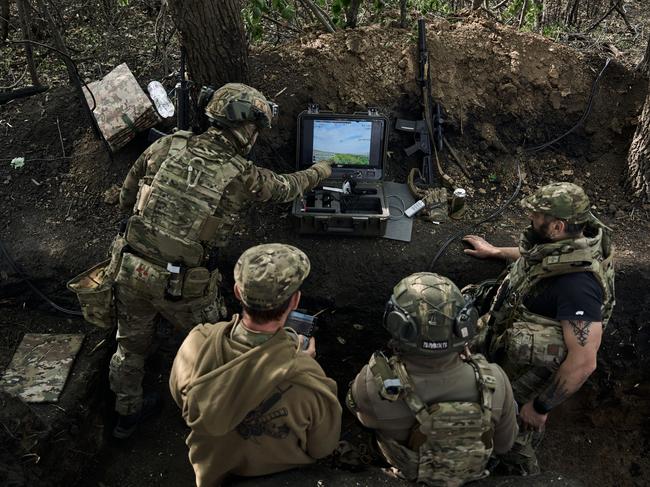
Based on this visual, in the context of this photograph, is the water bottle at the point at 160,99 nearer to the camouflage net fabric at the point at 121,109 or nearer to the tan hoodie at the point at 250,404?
the camouflage net fabric at the point at 121,109

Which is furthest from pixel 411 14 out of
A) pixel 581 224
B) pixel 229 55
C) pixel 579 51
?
pixel 581 224

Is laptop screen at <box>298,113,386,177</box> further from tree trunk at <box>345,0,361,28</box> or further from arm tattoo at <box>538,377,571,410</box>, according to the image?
arm tattoo at <box>538,377,571,410</box>

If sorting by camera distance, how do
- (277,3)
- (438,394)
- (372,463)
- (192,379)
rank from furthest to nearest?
(277,3), (372,463), (438,394), (192,379)

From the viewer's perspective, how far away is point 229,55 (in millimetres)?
4695

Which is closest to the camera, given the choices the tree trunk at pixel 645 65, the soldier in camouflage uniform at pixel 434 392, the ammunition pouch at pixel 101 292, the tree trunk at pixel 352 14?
the soldier in camouflage uniform at pixel 434 392

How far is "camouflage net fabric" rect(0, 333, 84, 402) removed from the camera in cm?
410

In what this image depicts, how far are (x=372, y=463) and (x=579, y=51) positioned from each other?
4.98 metres

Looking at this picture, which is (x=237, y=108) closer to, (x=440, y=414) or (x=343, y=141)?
(x=343, y=141)

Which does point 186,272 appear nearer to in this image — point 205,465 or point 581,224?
point 205,465

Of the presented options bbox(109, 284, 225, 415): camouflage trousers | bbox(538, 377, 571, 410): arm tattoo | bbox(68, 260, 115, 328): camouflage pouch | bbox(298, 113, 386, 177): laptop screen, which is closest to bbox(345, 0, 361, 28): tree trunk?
bbox(298, 113, 386, 177): laptop screen

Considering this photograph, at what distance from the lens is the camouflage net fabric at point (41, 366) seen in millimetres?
4098

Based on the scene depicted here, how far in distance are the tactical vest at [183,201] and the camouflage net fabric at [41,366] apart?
131 cm

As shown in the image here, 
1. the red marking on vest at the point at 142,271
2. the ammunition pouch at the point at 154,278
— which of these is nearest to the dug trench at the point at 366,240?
the ammunition pouch at the point at 154,278

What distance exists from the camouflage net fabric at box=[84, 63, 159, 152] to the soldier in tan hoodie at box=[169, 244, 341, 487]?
2978 mm
